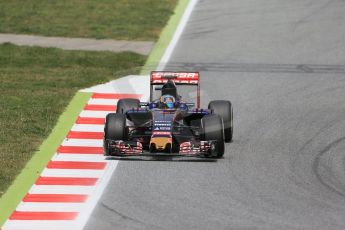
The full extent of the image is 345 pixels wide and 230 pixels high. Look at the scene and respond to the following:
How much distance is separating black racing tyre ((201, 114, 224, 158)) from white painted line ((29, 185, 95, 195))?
257cm

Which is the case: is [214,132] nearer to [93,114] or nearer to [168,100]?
[168,100]

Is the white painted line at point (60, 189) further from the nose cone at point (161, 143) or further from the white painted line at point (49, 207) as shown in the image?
the nose cone at point (161, 143)

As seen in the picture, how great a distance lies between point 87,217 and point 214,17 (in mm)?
19771

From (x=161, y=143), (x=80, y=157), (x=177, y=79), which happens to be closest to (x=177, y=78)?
(x=177, y=79)

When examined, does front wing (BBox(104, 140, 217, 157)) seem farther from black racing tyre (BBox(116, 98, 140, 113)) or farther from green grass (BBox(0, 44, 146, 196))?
black racing tyre (BBox(116, 98, 140, 113))

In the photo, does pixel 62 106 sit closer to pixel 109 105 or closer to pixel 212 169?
pixel 109 105

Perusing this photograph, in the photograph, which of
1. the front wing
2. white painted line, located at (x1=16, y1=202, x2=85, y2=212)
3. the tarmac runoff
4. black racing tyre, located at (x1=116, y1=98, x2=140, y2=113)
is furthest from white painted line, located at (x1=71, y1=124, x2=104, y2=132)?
the tarmac runoff

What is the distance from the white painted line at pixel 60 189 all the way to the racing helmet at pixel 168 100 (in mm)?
3062

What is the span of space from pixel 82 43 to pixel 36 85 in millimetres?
5378

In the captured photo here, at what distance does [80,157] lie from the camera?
22000 mm

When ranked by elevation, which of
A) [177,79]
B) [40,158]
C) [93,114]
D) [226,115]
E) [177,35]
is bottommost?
[40,158]

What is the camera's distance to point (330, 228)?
17469mm

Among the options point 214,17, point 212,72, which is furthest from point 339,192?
point 214,17

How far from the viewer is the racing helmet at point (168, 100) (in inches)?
877
